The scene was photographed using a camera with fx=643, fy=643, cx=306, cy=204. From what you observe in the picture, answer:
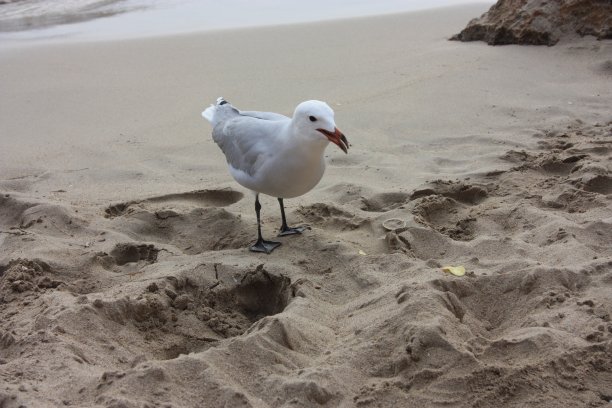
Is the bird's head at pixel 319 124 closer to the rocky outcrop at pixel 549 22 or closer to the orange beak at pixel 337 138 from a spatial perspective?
the orange beak at pixel 337 138

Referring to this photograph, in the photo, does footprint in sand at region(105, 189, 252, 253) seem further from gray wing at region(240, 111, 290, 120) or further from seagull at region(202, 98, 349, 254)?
gray wing at region(240, 111, 290, 120)

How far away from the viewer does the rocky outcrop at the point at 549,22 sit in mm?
6613

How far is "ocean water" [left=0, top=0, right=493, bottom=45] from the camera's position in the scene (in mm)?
9156

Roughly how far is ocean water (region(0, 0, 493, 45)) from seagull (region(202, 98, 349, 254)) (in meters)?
5.64

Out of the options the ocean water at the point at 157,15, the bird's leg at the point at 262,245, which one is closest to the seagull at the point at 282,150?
the bird's leg at the point at 262,245

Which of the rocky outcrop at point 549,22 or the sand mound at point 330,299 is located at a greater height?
the rocky outcrop at point 549,22

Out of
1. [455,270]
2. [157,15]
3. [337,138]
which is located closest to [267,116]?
[337,138]

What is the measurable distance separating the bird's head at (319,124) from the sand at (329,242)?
1.95 ft

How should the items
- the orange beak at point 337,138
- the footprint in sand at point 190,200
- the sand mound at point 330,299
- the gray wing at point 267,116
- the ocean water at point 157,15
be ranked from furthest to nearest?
the ocean water at point 157,15, the footprint in sand at point 190,200, the gray wing at point 267,116, the orange beak at point 337,138, the sand mound at point 330,299

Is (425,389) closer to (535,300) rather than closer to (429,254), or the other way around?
(535,300)

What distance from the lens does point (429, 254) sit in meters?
3.28

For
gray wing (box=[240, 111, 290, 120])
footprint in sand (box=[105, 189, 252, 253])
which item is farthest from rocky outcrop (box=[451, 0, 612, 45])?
footprint in sand (box=[105, 189, 252, 253])

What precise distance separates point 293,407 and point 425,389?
0.46m

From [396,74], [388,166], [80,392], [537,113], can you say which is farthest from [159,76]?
[80,392]
